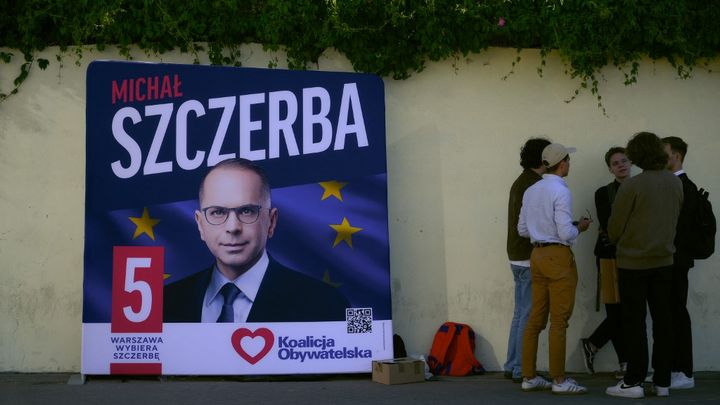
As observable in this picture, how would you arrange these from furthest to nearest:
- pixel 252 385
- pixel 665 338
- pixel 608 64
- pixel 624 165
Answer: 1. pixel 608 64
2. pixel 624 165
3. pixel 252 385
4. pixel 665 338

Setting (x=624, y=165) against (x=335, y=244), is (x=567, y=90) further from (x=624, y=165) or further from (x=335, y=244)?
(x=335, y=244)

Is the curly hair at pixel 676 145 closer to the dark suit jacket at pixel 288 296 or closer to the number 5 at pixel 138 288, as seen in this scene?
the dark suit jacket at pixel 288 296

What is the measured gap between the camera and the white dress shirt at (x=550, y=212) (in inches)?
290

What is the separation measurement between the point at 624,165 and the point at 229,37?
3652 millimetres

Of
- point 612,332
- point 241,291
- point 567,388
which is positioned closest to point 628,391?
point 567,388

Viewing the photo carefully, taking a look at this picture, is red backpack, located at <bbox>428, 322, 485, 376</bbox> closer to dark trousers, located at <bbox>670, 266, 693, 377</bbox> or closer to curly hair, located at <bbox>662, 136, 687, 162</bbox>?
dark trousers, located at <bbox>670, 266, 693, 377</bbox>

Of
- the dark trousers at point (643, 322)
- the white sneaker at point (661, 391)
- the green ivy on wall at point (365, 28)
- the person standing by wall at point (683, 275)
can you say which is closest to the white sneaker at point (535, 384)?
the dark trousers at point (643, 322)

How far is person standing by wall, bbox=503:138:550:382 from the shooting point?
807 cm

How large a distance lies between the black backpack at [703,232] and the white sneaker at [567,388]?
1415mm

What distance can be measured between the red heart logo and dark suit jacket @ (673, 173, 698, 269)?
10.9 ft

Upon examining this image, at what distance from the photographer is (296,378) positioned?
26.8 feet

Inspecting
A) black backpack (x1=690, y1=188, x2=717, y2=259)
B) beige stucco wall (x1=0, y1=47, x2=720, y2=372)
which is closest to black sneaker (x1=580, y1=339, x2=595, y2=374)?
beige stucco wall (x1=0, y1=47, x2=720, y2=372)

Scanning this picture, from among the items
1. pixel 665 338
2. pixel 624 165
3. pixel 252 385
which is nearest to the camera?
pixel 665 338

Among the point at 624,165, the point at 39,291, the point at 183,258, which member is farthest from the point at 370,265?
the point at 39,291
